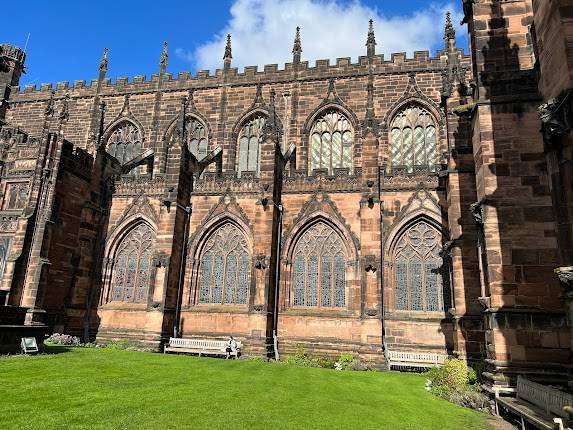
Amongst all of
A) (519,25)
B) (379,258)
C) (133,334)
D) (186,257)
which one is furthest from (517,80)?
(133,334)

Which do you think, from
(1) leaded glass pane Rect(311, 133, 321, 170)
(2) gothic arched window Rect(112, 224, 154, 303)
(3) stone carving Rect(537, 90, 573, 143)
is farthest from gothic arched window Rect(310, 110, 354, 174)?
(3) stone carving Rect(537, 90, 573, 143)

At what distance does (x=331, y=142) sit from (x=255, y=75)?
24.6 feet

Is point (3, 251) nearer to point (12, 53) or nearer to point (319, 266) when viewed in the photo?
point (319, 266)

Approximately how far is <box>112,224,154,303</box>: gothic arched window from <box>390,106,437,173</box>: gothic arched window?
51.7 feet

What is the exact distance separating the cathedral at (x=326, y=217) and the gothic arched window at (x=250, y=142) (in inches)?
6.2

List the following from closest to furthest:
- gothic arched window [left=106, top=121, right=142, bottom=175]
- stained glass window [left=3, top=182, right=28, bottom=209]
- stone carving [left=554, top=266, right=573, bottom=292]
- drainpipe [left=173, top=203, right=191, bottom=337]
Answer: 1. stone carving [left=554, top=266, right=573, bottom=292]
2. stained glass window [left=3, top=182, right=28, bottom=209]
3. drainpipe [left=173, top=203, right=191, bottom=337]
4. gothic arched window [left=106, top=121, right=142, bottom=175]

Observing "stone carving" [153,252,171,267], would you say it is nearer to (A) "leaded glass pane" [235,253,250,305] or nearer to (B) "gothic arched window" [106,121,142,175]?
(A) "leaded glass pane" [235,253,250,305]

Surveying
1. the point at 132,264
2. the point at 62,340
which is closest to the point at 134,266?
the point at 132,264

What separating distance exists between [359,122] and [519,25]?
14.3 m

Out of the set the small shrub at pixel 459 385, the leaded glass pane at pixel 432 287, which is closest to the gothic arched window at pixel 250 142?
the leaded glass pane at pixel 432 287

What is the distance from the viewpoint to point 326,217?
70.2ft

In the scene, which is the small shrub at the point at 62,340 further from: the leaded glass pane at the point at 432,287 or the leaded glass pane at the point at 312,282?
the leaded glass pane at the point at 432,287

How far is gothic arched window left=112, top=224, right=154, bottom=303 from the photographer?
23234 mm

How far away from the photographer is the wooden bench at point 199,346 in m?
19.6
